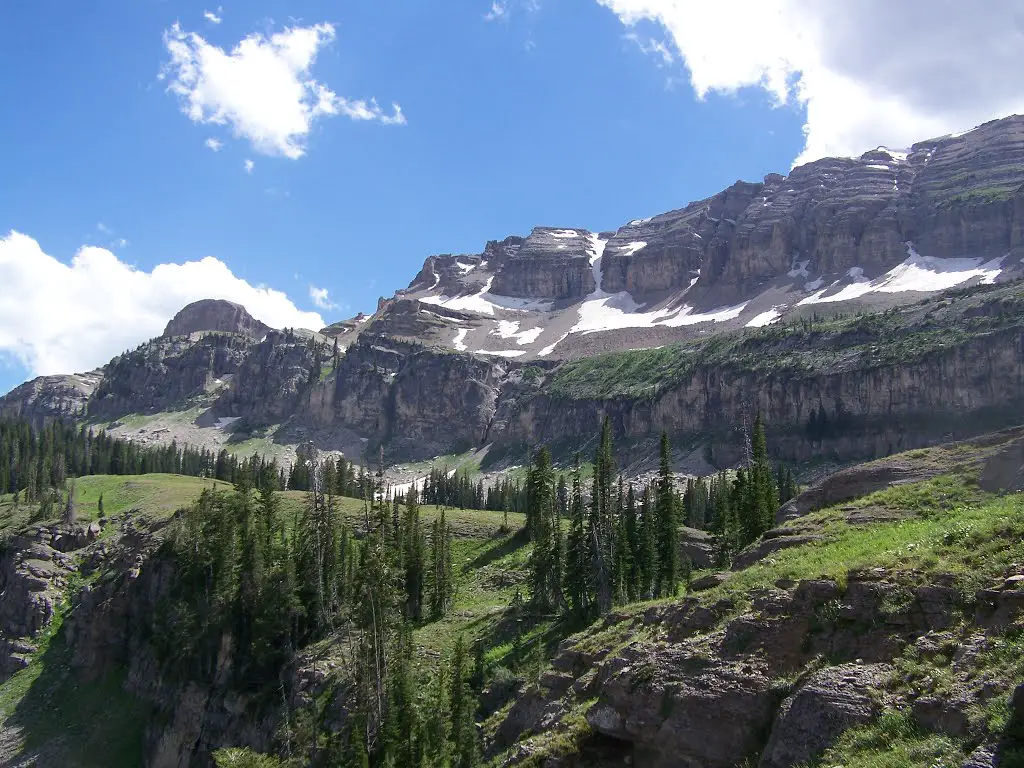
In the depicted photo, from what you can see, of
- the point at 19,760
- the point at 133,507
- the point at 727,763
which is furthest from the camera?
the point at 133,507

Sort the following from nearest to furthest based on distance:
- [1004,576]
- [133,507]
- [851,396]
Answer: [1004,576], [133,507], [851,396]

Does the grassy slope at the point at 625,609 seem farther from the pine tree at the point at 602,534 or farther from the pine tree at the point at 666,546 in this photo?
the pine tree at the point at 666,546

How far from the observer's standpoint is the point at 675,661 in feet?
68.9

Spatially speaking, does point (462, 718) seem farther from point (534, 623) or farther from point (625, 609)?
point (534, 623)

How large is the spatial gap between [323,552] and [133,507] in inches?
1932

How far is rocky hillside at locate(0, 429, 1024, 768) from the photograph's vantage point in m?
14.8

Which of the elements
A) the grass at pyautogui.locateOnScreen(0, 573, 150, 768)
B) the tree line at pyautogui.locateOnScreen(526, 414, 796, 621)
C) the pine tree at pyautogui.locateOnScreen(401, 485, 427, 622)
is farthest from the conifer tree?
the grass at pyautogui.locateOnScreen(0, 573, 150, 768)

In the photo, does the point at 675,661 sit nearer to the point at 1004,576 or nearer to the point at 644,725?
the point at 644,725

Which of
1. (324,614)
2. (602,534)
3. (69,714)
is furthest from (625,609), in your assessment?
(69,714)

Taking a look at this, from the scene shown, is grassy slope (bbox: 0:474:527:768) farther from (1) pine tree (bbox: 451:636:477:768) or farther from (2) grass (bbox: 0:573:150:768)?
(1) pine tree (bbox: 451:636:477:768)

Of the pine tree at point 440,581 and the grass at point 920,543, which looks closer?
the grass at point 920,543

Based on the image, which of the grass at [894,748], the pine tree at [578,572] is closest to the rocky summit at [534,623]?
the grass at [894,748]

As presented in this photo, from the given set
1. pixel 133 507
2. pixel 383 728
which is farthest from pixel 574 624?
pixel 133 507

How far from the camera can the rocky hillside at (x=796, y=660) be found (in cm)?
1480
